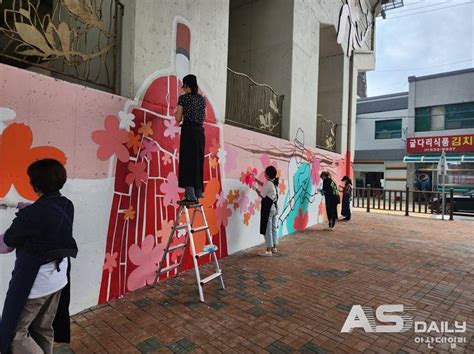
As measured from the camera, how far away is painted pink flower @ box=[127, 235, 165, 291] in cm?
388

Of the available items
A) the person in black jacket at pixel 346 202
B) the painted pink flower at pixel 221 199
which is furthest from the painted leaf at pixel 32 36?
the person in black jacket at pixel 346 202

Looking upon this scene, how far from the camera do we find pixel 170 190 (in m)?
4.37

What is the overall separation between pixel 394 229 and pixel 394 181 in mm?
16532

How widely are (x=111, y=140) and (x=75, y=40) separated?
1138 millimetres

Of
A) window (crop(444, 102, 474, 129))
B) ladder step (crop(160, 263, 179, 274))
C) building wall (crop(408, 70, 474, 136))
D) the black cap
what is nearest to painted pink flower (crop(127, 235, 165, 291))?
ladder step (crop(160, 263, 179, 274))

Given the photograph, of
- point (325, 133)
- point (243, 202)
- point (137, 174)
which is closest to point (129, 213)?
point (137, 174)

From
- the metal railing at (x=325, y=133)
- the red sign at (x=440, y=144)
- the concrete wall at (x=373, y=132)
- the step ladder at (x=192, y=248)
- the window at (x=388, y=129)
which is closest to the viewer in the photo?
the step ladder at (x=192, y=248)

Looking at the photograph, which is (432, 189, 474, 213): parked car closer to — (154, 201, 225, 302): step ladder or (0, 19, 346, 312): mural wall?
(0, 19, 346, 312): mural wall

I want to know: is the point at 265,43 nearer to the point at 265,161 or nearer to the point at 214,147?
the point at 265,161

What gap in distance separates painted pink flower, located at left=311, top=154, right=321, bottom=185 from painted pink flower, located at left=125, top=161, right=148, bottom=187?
20.5 feet

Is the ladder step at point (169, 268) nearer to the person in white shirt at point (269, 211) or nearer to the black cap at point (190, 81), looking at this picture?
the person in white shirt at point (269, 211)

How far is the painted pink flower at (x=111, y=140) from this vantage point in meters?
3.45

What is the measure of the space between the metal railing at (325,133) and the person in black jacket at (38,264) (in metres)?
9.14

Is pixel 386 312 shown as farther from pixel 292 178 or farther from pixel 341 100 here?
pixel 341 100
